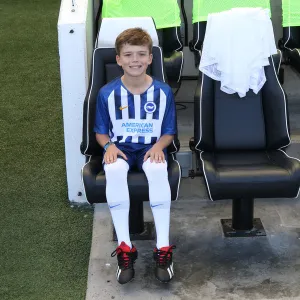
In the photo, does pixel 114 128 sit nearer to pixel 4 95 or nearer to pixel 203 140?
pixel 203 140

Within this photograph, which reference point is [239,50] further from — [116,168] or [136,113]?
[116,168]

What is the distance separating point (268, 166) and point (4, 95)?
9.64ft

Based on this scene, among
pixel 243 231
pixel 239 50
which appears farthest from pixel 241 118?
pixel 243 231

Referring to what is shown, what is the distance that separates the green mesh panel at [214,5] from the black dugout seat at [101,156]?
0.90 meters

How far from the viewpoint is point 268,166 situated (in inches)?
136

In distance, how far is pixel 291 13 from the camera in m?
4.60

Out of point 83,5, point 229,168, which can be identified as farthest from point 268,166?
point 83,5

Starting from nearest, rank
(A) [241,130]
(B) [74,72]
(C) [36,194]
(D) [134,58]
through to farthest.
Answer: (D) [134,58] < (A) [241,130] < (B) [74,72] < (C) [36,194]

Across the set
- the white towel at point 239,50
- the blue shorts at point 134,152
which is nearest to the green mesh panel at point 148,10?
the white towel at point 239,50

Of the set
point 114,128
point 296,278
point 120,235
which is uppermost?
point 114,128

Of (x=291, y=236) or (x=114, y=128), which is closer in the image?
(x=114, y=128)

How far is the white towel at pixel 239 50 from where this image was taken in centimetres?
373

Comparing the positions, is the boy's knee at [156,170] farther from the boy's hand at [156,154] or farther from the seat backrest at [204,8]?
the seat backrest at [204,8]

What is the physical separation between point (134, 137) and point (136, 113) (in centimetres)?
12
